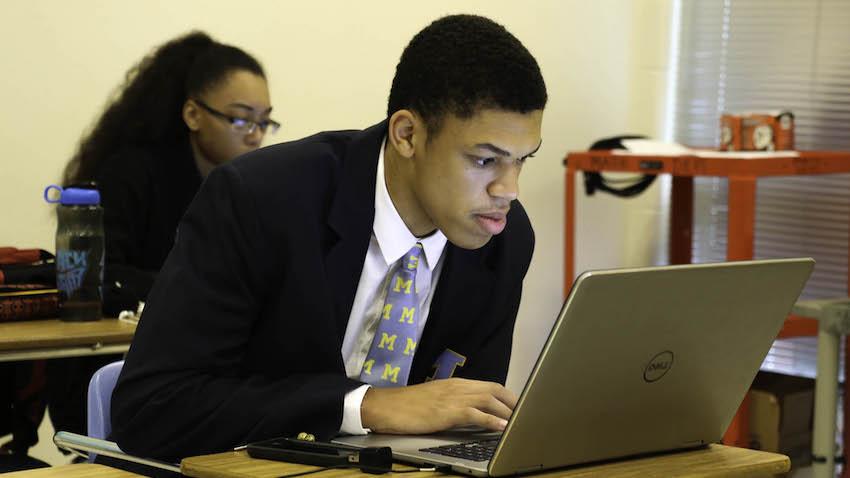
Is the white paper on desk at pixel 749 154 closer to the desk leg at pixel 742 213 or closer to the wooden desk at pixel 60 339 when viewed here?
the desk leg at pixel 742 213

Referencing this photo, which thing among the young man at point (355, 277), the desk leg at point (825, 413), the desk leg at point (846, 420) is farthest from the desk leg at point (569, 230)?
the young man at point (355, 277)

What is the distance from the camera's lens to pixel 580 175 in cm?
449

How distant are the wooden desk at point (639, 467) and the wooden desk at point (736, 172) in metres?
2.15

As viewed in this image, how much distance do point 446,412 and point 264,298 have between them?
30cm

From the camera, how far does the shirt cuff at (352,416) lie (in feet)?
4.58

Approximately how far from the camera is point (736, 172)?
3482 millimetres

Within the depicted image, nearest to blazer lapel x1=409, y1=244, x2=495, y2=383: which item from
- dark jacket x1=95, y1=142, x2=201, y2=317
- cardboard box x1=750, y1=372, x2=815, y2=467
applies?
dark jacket x1=95, y1=142, x2=201, y2=317

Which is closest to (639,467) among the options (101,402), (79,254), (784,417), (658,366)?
(658,366)

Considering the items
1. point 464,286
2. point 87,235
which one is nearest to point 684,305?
point 464,286

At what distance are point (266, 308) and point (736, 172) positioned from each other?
2289 mm

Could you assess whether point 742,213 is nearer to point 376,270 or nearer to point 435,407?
point 376,270

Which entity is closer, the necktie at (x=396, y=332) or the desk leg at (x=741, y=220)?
the necktie at (x=396, y=332)

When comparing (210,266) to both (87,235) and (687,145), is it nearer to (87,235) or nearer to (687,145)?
(87,235)

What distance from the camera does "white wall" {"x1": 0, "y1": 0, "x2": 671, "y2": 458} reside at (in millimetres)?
3289
